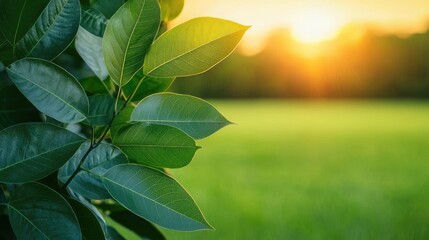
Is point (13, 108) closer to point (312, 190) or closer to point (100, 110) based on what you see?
point (100, 110)

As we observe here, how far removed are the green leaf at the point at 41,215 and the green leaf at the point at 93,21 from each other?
18cm

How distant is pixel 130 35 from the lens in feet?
1.70

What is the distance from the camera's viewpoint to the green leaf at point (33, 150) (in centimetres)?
51

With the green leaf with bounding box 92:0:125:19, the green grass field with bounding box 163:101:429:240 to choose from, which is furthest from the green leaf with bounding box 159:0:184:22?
the green grass field with bounding box 163:101:429:240

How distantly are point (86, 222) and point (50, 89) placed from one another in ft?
0.42

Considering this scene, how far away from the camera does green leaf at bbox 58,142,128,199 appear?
0.58m

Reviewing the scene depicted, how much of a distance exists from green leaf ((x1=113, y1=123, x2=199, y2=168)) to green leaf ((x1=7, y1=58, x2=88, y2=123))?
45 millimetres

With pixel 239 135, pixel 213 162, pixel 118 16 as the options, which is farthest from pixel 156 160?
pixel 239 135

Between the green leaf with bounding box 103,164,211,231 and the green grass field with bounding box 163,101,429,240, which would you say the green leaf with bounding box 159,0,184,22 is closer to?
the green leaf with bounding box 103,164,211,231

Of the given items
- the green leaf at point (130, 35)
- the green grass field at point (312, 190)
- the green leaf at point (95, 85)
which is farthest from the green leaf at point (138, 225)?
the green grass field at point (312, 190)

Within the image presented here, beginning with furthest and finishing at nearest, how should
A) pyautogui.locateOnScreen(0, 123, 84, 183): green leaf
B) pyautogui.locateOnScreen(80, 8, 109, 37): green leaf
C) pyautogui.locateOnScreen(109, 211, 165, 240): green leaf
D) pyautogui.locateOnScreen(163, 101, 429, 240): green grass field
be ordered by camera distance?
1. pyautogui.locateOnScreen(163, 101, 429, 240): green grass field
2. pyautogui.locateOnScreen(109, 211, 165, 240): green leaf
3. pyautogui.locateOnScreen(80, 8, 109, 37): green leaf
4. pyautogui.locateOnScreen(0, 123, 84, 183): green leaf

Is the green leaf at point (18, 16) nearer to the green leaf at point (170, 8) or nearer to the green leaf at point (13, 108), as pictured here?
the green leaf at point (13, 108)

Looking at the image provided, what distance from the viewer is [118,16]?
0.51 meters

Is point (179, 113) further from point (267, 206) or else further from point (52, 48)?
point (267, 206)
